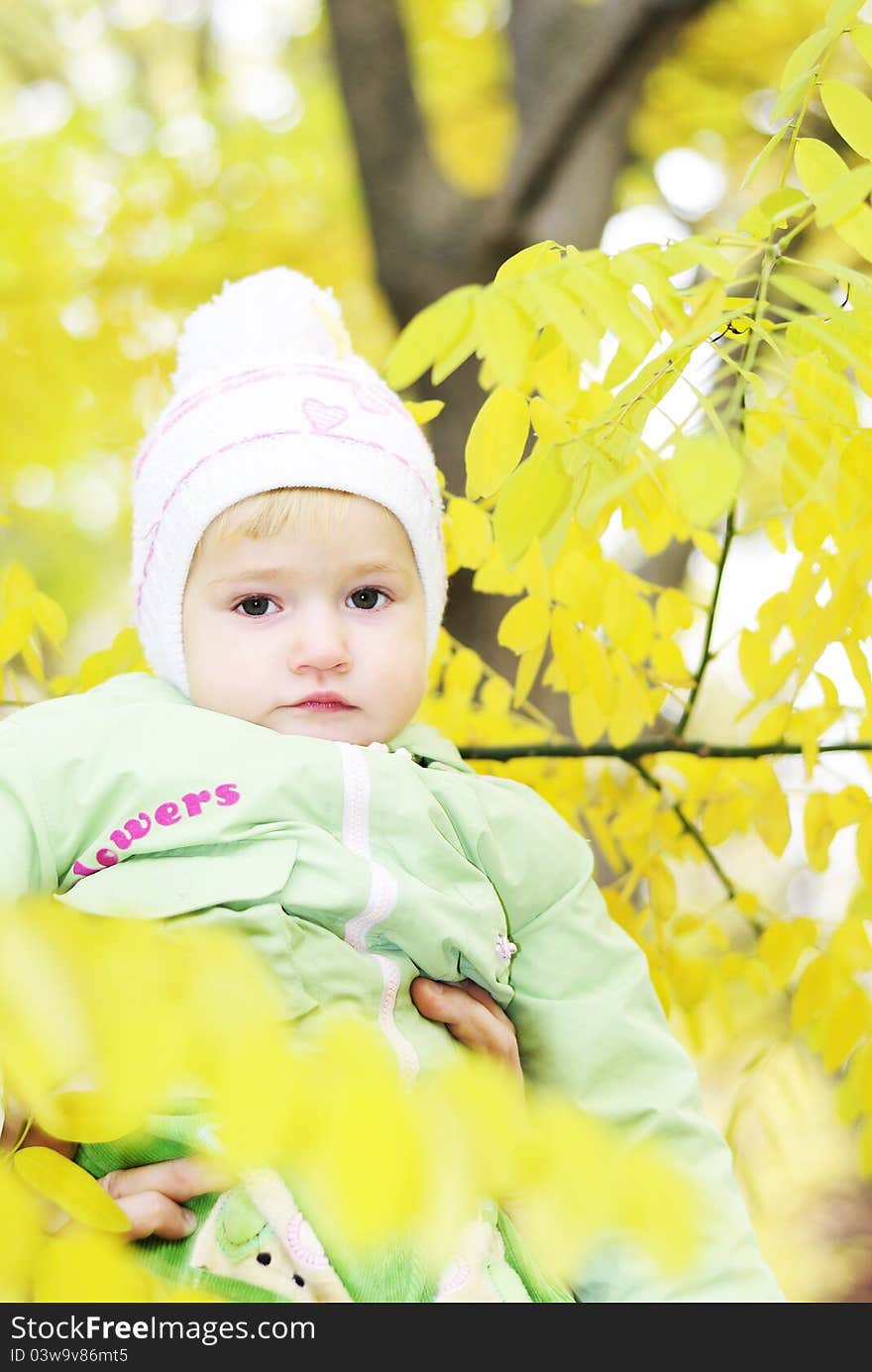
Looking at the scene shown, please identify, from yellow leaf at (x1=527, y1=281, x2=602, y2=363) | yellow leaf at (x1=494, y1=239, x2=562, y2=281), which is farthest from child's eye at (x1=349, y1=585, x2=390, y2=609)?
yellow leaf at (x1=527, y1=281, x2=602, y2=363)

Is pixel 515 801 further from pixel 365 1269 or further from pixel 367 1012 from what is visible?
pixel 365 1269

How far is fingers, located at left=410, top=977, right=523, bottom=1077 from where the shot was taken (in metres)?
1.58

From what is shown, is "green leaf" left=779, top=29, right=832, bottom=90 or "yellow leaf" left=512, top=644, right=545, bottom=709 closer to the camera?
"green leaf" left=779, top=29, right=832, bottom=90

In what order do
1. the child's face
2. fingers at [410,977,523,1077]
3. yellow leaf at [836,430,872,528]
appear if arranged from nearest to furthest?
yellow leaf at [836,430,872,528], fingers at [410,977,523,1077], the child's face

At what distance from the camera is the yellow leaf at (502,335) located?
107cm

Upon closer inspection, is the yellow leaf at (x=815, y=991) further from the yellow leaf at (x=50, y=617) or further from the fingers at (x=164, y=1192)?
the yellow leaf at (x=50, y=617)

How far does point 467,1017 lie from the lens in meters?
1.59

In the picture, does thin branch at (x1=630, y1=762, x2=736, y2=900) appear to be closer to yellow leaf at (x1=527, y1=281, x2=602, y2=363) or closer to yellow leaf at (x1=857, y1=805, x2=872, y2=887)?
yellow leaf at (x1=857, y1=805, x2=872, y2=887)

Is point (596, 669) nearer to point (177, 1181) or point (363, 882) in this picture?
point (363, 882)

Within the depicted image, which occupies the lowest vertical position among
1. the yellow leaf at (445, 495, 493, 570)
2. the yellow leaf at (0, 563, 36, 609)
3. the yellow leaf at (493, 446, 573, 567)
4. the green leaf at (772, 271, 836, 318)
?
the yellow leaf at (0, 563, 36, 609)

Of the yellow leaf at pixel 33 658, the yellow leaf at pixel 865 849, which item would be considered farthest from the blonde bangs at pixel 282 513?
the yellow leaf at pixel 865 849

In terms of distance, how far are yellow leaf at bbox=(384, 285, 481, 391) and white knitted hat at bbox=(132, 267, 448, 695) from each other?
2.07ft
